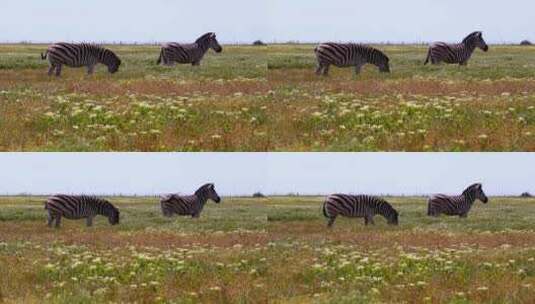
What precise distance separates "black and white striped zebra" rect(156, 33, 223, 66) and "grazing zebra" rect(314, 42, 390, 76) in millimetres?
2579

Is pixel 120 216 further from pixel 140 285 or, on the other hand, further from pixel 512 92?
pixel 512 92

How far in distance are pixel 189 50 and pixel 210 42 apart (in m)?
0.59

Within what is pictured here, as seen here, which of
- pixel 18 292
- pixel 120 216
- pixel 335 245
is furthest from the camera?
pixel 120 216

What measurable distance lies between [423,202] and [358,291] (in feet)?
19.6

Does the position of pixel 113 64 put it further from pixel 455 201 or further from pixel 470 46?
pixel 455 201

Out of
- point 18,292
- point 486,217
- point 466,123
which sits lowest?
point 18,292

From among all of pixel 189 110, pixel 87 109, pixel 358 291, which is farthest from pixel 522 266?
pixel 87 109

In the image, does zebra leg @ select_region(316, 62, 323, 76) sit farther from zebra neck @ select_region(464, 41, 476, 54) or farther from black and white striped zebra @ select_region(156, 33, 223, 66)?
zebra neck @ select_region(464, 41, 476, 54)

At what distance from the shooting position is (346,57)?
1013 inches

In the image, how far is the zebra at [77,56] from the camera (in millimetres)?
25859

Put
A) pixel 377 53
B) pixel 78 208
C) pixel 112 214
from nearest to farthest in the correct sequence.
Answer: pixel 377 53 < pixel 112 214 < pixel 78 208

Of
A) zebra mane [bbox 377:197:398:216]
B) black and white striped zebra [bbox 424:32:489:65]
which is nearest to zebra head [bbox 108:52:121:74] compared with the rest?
zebra mane [bbox 377:197:398:216]

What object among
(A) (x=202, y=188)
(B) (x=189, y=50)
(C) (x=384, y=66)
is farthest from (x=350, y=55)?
(A) (x=202, y=188)

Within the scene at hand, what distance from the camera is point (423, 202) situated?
94.9 ft
